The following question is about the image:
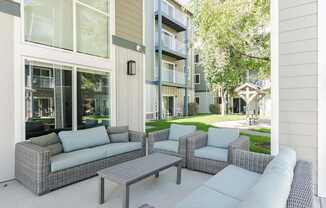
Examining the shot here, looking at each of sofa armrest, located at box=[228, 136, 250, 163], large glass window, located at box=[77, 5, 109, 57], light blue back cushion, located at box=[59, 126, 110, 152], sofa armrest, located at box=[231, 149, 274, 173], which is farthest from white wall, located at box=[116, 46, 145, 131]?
sofa armrest, located at box=[231, 149, 274, 173]

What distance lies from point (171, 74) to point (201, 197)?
1329 centimetres

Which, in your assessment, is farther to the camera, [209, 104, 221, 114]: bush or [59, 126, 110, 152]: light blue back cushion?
[209, 104, 221, 114]: bush

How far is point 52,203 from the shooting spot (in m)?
2.88

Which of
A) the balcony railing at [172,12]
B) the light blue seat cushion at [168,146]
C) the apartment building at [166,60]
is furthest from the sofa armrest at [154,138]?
the balcony railing at [172,12]

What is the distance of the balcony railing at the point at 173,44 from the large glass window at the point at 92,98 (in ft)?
29.5

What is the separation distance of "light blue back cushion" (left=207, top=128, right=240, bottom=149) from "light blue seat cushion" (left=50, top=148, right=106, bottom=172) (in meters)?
2.40

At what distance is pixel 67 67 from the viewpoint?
4.78 metres

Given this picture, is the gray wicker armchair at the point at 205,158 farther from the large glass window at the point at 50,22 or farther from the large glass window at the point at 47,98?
the large glass window at the point at 50,22

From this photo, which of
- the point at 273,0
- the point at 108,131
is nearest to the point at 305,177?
the point at 273,0

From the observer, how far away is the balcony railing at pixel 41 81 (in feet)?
13.5

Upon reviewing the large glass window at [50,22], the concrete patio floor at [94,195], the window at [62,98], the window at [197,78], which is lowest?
the concrete patio floor at [94,195]

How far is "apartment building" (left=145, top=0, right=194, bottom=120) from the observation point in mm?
13398

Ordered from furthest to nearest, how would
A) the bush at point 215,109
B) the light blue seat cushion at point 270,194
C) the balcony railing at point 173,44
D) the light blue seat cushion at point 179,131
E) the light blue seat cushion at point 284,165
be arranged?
the bush at point 215,109 < the balcony railing at point 173,44 < the light blue seat cushion at point 179,131 < the light blue seat cushion at point 284,165 < the light blue seat cushion at point 270,194

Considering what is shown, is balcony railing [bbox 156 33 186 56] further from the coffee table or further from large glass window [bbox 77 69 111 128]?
the coffee table
